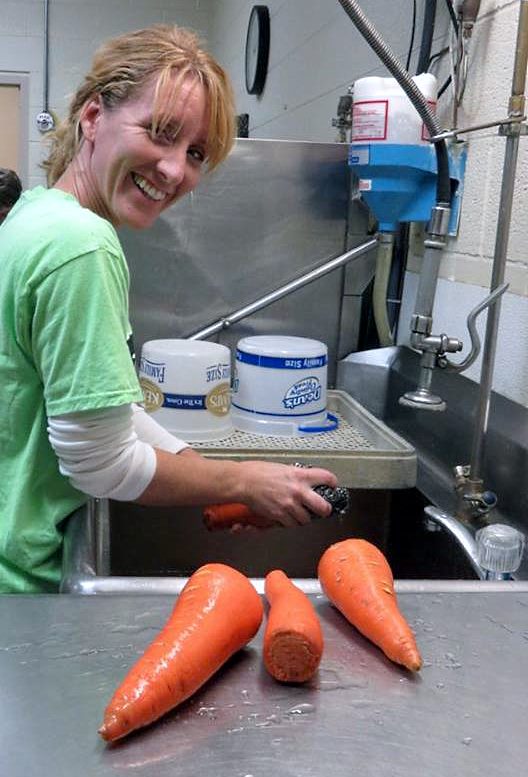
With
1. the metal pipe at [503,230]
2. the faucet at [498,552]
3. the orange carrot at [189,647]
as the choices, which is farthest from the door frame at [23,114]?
the orange carrot at [189,647]

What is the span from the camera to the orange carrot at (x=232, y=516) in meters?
1.00

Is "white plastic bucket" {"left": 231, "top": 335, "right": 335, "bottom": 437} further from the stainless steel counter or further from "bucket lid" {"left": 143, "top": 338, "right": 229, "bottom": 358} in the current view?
the stainless steel counter

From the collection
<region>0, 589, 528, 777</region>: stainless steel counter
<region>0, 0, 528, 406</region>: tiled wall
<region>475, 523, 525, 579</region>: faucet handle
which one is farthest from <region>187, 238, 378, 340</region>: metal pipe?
<region>0, 589, 528, 777</region>: stainless steel counter

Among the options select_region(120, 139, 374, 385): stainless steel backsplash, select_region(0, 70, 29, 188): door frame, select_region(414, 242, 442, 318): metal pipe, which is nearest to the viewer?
select_region(414, 242, 442, 318): metal pipe

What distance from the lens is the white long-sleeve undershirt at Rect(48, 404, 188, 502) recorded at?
82 centimetres

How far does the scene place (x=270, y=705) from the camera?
548 millimetres

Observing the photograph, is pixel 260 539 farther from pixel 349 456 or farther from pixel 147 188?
pixel 147 188

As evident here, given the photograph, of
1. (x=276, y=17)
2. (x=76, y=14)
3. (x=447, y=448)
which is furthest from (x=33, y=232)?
(x=76, y=14)

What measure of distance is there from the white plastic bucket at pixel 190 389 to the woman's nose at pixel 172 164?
40cm

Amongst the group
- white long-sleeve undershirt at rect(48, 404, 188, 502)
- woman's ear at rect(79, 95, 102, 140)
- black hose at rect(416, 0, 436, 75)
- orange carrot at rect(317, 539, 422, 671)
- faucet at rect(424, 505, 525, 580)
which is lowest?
faucet at rect(424, 505, 525, 580)

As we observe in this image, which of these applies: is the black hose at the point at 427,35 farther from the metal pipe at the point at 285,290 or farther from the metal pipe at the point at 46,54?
the metal pipe at the point at 46,54

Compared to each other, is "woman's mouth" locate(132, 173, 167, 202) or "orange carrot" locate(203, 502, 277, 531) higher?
"woman's mouth" locate(132, 173, 167, 202)

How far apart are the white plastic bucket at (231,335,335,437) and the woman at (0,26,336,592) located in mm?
311

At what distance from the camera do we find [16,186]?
2551 millimetres
